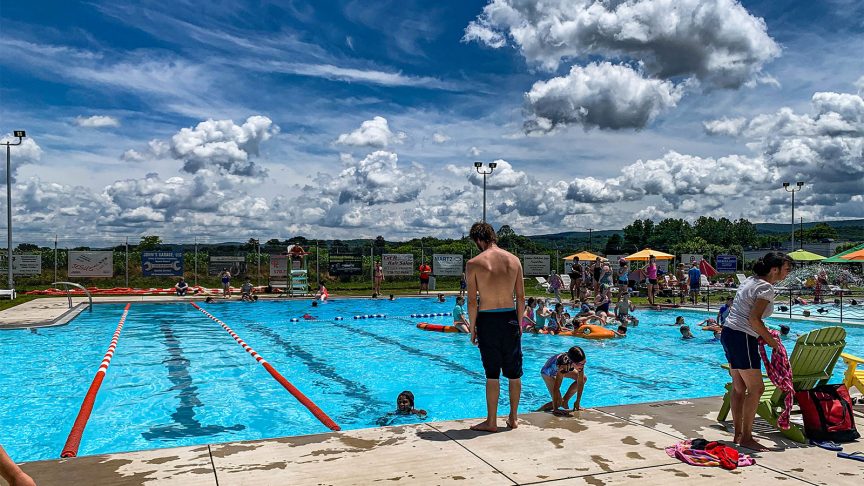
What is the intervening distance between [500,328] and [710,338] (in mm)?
12264

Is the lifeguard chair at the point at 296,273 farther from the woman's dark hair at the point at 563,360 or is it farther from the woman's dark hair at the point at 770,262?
the woman's dark hair at the point at 770,262

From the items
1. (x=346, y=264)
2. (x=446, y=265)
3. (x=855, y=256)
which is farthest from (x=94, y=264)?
(x=855, y=256)

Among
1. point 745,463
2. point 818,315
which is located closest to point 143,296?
point 818,315

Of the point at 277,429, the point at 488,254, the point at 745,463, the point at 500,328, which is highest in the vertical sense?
the point at 488,254

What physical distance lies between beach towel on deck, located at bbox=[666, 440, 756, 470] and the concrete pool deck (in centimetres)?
7

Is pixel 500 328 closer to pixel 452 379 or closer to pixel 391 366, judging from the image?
pixel 452 379

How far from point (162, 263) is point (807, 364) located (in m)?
29.8

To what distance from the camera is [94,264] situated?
3058cm

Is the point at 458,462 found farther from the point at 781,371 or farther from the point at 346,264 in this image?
the point at 346,264

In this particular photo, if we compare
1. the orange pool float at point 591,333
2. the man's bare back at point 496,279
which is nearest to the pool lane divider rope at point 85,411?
the man's bare back at point 496,279

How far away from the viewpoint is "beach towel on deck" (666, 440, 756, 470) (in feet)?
15.0

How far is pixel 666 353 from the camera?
13.8 meters

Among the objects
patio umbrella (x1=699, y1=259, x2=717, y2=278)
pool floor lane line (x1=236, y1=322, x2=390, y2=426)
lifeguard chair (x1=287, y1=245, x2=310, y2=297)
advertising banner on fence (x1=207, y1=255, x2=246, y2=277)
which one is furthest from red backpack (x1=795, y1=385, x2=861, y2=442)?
advertising banner on fence (x1=207, y1=255, x2=246, y2=277)

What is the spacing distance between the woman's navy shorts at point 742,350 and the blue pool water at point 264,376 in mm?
4142
